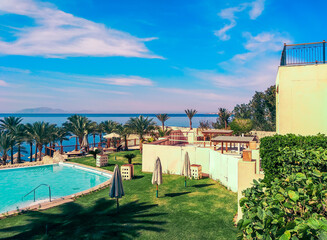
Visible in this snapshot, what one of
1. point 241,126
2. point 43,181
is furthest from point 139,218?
point 241,126

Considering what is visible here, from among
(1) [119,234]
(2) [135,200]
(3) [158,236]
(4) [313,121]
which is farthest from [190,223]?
(4) [313,121]

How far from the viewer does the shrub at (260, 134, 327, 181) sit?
673 cm

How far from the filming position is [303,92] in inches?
400

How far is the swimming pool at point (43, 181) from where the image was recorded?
1436 centimetres

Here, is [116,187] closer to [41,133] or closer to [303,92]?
[303,92]

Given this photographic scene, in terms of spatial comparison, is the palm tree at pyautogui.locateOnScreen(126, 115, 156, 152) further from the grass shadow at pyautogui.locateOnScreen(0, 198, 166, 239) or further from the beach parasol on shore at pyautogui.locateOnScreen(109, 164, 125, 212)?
the beach parasol on shore at pyautogui.locateOnScreen(109, 164, 125, 212)

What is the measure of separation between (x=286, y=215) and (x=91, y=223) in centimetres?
824

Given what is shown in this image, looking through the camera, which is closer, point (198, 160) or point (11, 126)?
point (198, 160)

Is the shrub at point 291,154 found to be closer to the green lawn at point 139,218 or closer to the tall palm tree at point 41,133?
the green lawn at point 139,218

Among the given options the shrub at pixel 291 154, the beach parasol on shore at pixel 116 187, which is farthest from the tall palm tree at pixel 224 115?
the shrub at pixel 291 154

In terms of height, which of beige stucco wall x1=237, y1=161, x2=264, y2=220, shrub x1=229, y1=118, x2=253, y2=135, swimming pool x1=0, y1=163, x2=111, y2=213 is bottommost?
swimming pool x1=0, y1=163, x2=111, y2=213

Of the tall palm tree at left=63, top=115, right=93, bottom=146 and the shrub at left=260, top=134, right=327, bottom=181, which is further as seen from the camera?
the tall palm tree at left=63, top=115, right=93, bottom=146

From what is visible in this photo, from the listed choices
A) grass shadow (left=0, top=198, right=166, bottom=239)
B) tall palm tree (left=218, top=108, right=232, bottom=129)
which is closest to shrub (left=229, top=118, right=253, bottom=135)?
tall palm tree (left=218, top=108, right=232, bottom=129)

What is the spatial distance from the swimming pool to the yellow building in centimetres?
1422
